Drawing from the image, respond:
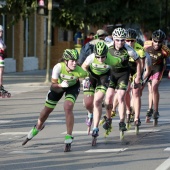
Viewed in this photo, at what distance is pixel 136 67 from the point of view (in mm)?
15047

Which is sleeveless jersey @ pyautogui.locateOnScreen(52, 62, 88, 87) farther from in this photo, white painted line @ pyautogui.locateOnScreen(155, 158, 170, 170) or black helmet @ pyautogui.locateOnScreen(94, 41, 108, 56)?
white painted line @ pyautogui.locateOnScreen(155, 158, 170, 170)

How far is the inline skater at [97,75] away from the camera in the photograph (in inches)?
509

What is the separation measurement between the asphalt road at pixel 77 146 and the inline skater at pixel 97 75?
595 mm

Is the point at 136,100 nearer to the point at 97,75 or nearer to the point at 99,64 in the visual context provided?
the point at 97,75

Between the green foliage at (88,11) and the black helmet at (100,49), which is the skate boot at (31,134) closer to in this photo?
the black helmet at (100,49)

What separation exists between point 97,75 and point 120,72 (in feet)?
2.45

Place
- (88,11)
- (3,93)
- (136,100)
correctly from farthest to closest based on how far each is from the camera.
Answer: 1. (88,11)
2. (3,93)
3. (136,100)

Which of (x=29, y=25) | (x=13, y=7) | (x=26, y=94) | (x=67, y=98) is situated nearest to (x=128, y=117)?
(x=67, y=98)

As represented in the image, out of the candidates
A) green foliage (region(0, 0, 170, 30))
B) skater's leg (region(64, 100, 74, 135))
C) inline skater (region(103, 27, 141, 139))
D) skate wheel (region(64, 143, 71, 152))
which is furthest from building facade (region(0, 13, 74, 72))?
skate wheel (region(64, 143, 71, 152))

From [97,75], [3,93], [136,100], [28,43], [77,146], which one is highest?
[97,75]

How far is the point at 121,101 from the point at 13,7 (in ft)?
55.1

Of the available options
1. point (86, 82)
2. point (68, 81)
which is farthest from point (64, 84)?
point (86, 82)

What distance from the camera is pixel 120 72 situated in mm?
14000

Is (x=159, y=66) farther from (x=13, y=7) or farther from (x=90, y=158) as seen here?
(x=13, y=7)
